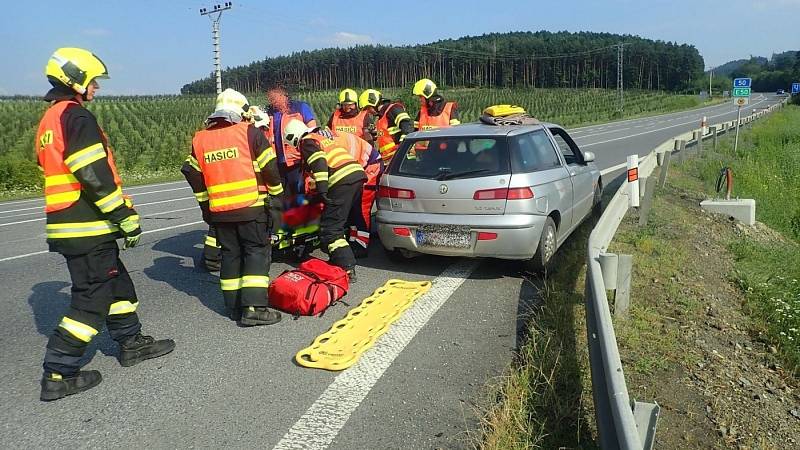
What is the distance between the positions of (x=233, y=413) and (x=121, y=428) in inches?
23.6

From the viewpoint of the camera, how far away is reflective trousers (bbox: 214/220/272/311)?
4879mm

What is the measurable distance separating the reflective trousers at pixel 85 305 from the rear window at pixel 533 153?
3.65m

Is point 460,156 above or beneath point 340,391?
above

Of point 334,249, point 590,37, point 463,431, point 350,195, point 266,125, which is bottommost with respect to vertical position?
point 463,431

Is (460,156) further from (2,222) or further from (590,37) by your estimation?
(590,37)

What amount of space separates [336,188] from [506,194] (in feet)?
5.64

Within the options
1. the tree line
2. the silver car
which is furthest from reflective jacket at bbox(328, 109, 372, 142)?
the tree line

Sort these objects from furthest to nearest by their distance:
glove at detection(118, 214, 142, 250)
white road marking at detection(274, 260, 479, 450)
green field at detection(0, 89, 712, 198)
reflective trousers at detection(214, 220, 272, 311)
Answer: green field at detection(0, 89, 712, 198) < reflective trousers at detection(214, 220, 272, 311) < glove at detection(118, 214, 142, 250) < white road marking at detection(274, 260, 479, 450)

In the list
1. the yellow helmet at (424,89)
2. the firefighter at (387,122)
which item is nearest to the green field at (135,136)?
the firefighter at (387,122)

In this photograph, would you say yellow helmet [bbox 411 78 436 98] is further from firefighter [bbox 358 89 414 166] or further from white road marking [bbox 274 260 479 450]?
white road marking [bbox 274 260 479 450]

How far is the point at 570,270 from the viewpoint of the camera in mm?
6105

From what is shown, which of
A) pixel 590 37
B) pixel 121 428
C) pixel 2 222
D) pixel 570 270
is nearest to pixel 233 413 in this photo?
pixel 121 428

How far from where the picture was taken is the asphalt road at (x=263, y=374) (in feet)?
10.8

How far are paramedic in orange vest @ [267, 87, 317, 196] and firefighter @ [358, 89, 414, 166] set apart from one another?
6.94ft
